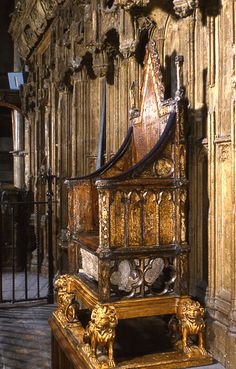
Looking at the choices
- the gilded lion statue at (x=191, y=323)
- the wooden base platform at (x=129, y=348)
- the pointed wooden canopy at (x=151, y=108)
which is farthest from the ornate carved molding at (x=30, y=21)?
the gilded lion statue at (x=191, y=323)

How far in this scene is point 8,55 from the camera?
13.4 meters

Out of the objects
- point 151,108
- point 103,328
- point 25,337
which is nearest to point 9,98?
point 25,337

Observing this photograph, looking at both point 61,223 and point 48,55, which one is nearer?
point 61,223

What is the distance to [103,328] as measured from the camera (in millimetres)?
2744

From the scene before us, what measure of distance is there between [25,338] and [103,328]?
1.98 metres

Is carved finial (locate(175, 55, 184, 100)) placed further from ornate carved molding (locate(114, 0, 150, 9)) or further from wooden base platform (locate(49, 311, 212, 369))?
wooden base platform (locate(49, 311, 212, 369))

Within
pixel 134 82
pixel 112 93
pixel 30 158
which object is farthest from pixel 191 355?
pixel 30 158

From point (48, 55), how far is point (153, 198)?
19.8ft

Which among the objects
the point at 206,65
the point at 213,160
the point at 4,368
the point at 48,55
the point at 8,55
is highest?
the point at 8,55

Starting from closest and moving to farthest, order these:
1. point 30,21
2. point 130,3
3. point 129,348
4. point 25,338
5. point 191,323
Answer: point 191,323 → point 129,348 → point 130,3 → point 25,338 → point 30,21

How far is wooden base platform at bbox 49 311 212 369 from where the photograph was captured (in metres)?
2.82

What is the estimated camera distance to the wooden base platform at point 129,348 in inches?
111

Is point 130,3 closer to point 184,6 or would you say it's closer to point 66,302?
point 184,6

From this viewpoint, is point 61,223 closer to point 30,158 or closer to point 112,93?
point 112,93
